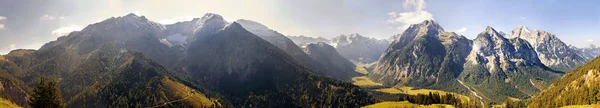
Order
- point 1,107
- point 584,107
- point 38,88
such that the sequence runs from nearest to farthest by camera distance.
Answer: point 38,88 < point 1,107 < point 584,107

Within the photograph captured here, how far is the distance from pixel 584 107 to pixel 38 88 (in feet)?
686

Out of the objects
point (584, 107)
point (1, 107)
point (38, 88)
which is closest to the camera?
point (38, 88)

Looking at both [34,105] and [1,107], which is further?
[1,107]

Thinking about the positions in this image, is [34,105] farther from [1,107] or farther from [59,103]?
[1,107]

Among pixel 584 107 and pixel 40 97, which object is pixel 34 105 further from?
pixel 584 107

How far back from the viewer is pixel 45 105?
96125mm

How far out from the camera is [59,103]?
323 ft

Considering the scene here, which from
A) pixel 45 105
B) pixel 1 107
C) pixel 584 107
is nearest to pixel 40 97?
pixel 45 105

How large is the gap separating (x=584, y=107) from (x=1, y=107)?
236 metres

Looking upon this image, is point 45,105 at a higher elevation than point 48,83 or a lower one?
lower

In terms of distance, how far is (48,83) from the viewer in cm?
9612

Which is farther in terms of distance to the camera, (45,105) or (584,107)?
(584,107)

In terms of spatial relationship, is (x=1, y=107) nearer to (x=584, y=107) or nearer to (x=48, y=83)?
(x=48, y=83)

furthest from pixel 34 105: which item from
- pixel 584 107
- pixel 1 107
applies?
pixel 584 107
